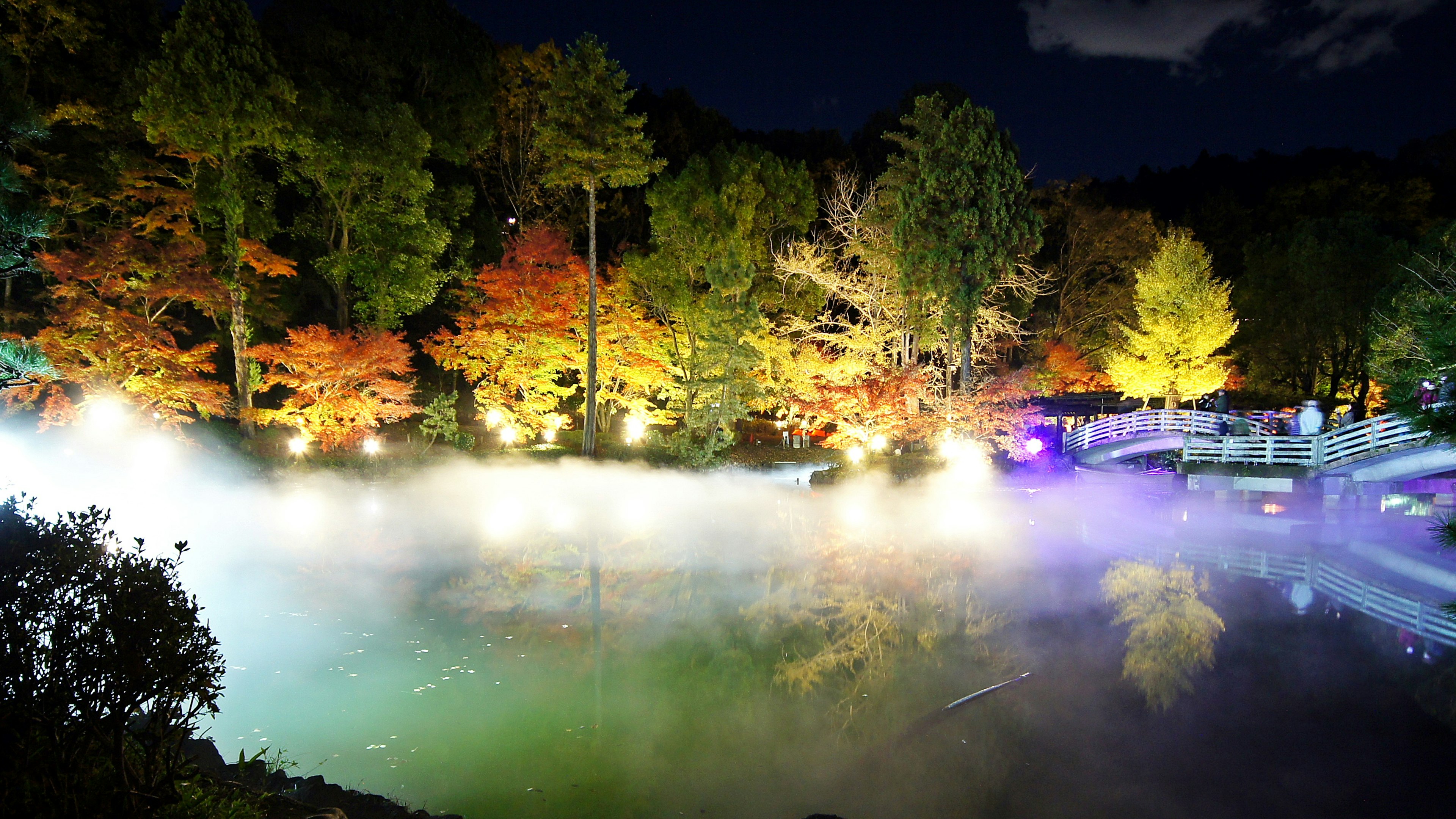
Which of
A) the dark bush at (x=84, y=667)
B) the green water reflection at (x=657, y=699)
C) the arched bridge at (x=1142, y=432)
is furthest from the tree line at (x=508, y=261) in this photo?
the dark bush at (x=84, y=667)

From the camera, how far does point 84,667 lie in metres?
3.09

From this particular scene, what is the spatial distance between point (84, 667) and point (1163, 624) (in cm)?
995

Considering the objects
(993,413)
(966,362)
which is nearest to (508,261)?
(966,362)

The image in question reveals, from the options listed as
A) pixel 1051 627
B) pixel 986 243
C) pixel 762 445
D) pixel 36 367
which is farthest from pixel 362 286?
pixel 1051 627

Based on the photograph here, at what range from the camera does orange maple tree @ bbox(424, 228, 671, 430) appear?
2208 centimetres

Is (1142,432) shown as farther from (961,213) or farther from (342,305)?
(342,305)

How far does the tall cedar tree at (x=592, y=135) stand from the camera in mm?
20578

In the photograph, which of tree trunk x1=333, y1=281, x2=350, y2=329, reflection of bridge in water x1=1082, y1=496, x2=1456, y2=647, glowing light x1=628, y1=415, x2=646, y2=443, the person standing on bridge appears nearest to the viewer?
reflection of bridge in water x1=1082, y1=496, x2=1456, y2=647

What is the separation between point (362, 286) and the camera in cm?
2180

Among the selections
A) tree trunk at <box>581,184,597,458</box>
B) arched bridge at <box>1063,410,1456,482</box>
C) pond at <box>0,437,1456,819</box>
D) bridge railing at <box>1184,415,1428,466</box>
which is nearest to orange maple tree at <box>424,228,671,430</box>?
tree trunk at <box>581,184,597,458</box>

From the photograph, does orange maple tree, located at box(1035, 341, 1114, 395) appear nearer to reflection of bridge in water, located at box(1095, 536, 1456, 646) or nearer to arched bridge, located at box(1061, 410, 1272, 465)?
arched bridge, located at box(1061, 410, 1272, 465)

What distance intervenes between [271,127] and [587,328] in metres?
9.41

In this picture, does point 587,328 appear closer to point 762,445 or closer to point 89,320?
point 762,445

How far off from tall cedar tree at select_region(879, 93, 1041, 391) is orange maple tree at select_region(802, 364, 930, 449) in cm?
175
